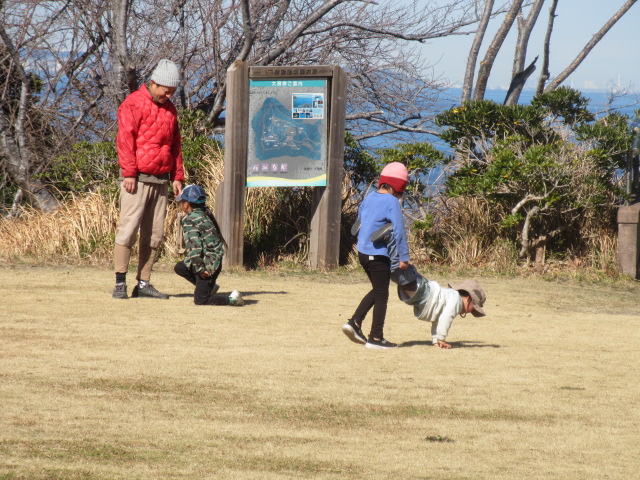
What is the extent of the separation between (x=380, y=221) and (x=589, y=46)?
11.1m

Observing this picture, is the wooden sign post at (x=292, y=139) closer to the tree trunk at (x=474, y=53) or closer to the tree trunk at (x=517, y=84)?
the tree trunk at (x=517, y=84)

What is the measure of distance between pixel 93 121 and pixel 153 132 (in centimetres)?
677

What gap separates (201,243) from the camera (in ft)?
27.4

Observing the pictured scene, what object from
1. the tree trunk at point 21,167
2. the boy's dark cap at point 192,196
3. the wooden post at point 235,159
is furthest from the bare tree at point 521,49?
the boy's dark cap at point 192,196

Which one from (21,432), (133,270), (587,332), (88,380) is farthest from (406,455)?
(133,270)

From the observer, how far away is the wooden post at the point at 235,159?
11.2 metres

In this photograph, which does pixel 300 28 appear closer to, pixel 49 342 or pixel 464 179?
pixel 464 179

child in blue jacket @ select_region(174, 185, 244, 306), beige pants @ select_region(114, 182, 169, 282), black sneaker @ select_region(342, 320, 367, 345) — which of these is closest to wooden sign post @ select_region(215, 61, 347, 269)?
beige pants @ select_region(114, 182, 169, 282)

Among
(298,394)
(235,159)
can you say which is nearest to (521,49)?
(235,159)

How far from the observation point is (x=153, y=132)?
833cm

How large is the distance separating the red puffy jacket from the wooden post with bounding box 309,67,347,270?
3.23m

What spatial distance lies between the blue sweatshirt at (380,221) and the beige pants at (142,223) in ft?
7.93

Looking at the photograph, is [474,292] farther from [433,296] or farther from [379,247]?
[379,247]

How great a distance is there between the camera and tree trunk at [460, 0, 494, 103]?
1680 cm
